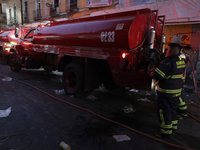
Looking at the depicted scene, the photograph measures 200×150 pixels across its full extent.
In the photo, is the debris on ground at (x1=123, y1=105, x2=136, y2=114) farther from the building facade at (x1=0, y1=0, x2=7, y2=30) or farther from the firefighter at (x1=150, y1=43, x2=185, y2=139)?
the building facade at (x1=0, y1=0, x2=7, y2=30)

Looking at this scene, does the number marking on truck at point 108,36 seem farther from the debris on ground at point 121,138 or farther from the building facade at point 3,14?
the building facade at point 3,14

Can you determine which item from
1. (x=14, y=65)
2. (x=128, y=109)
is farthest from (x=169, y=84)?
(x=14, y=65)

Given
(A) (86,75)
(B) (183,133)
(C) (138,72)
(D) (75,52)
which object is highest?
(D) (75,52)

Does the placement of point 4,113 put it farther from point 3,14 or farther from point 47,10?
point 3,14

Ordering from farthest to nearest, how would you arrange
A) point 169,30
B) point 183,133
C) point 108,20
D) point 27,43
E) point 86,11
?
1. point 86,11
2. point 169,30
3. point 27,43
4. point 108,20
5. point 183,133

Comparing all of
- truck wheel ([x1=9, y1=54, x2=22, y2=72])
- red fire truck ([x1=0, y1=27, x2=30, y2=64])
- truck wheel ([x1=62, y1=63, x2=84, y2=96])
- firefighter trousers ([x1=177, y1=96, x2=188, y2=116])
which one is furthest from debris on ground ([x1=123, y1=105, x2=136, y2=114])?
red fire truck ([x1=0, y1=27, x2=30, y2=64])

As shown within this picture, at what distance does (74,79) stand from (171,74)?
3121mm

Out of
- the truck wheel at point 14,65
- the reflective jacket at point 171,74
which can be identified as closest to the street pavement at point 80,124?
the reflective jacket at point 171,74

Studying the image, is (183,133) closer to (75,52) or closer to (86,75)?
(86,75)

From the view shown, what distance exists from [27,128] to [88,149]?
4.23 ft

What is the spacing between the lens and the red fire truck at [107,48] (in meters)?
3.35

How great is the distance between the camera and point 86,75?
421 cm

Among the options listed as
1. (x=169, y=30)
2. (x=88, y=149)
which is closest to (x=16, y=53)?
(x=88, y=149)

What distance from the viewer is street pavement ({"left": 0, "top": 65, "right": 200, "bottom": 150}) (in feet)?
7.91
